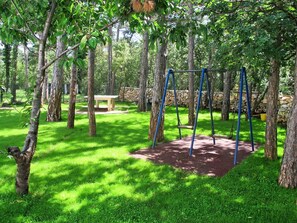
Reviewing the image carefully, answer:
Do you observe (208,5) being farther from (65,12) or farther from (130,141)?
(130,141)

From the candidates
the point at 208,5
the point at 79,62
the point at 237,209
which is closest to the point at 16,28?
the point at 79,62

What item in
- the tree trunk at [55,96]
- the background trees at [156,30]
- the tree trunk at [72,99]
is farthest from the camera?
the tree trunk at [55,96]

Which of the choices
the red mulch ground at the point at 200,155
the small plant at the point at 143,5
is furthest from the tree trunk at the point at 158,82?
the small plant at the point at 143,5

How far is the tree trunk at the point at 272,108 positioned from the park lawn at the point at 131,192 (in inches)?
16.3

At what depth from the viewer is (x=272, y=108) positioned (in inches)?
253

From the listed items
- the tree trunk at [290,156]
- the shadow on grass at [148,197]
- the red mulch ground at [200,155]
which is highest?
the tree trunk at [290,156]

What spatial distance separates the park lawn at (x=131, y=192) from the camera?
4070 mm

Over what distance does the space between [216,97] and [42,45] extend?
16.2 metres

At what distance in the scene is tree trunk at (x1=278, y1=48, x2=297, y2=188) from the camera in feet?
15.9

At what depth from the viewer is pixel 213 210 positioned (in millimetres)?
4230

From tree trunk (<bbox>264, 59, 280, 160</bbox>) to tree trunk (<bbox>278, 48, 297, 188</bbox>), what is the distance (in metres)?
1.53

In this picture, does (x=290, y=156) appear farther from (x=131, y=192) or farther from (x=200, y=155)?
(x=131, y=192)

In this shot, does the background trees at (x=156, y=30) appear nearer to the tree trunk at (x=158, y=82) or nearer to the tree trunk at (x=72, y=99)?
the tree trunk at (x=158, y=82)

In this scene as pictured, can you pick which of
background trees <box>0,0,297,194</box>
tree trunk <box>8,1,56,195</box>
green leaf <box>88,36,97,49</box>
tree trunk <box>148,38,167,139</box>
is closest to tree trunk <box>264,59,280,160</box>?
background trees <box>0,0,297,194</box>
